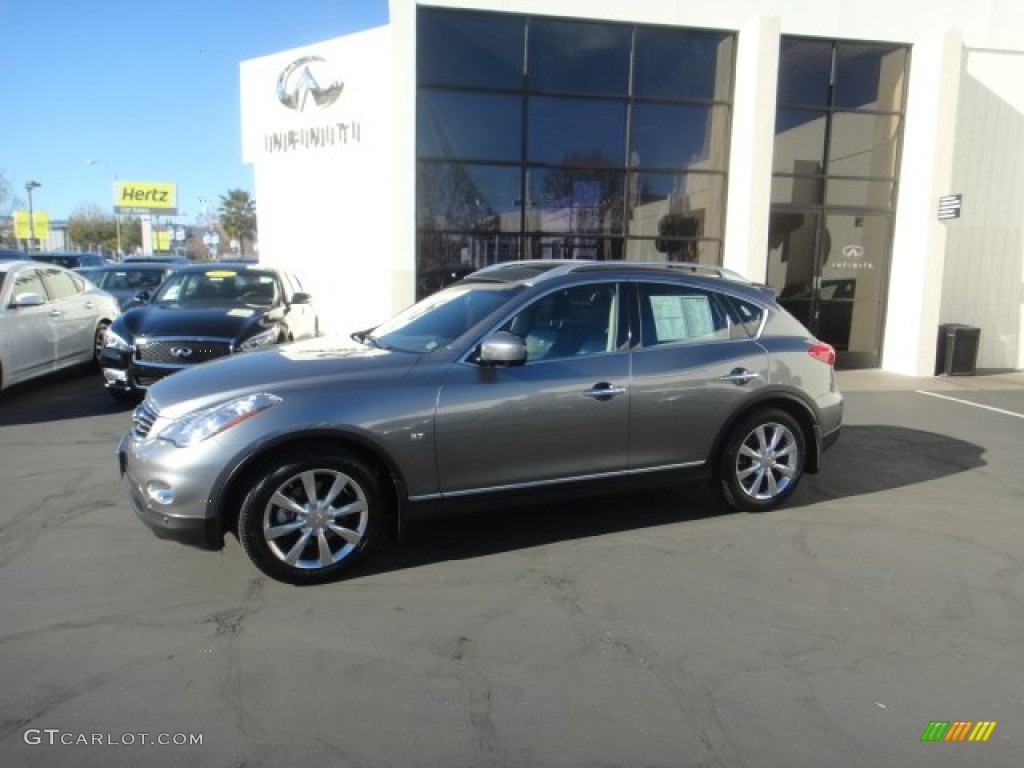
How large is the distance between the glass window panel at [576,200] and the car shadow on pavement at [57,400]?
6.28 meters

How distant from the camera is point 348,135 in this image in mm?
12758

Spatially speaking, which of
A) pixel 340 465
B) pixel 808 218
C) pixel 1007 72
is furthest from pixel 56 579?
pixel 1007 72

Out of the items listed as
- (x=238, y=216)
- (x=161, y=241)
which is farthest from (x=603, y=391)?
(x=238, y=216)

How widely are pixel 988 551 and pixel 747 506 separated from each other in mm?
1409

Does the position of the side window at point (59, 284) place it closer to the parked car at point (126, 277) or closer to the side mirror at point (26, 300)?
the side mirror at point (26, 300)

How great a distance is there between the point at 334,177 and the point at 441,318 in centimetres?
888

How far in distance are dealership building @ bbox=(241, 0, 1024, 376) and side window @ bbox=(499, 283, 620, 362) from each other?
695 cm

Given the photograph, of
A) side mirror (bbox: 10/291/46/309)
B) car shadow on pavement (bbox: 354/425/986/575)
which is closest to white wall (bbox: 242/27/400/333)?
side mirror (bbox: 10/291/46/309)

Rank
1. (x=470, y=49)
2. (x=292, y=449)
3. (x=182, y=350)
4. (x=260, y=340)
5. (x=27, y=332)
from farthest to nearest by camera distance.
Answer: (x=470, y=49), (x=27, y=332), (x=260, y=340), (x=182, y=350), (x=292, y=449)

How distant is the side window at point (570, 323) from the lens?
4680mm

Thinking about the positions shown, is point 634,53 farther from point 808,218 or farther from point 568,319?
point 568,319

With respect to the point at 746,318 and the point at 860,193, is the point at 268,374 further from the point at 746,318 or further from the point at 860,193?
the point at 860,193

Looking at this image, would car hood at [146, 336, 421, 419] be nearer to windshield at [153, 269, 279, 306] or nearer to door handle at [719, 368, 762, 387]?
door handle at [719, 368, 762, 387]

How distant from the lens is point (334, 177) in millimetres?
13078
